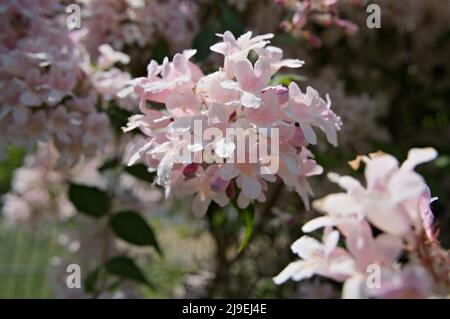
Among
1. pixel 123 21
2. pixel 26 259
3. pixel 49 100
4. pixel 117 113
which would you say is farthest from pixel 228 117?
pixel 26 259

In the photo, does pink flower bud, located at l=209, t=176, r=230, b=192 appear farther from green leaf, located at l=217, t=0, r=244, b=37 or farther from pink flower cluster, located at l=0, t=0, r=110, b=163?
green leaf, located at l=217, t=0, r=244, b=37

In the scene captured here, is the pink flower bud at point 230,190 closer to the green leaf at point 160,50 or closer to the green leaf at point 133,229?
the green leaf at point 133,229

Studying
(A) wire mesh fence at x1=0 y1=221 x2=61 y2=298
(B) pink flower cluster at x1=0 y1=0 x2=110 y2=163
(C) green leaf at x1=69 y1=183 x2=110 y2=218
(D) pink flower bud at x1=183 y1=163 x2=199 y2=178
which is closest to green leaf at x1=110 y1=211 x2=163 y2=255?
(C) green leaf at x1=69 y1=183 x2=110 y2=218

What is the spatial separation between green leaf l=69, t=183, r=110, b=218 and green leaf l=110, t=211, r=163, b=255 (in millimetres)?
27

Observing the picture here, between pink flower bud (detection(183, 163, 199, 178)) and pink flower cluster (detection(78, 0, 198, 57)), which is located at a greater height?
pink flower cluster (detection(78, 0, 198, 57))

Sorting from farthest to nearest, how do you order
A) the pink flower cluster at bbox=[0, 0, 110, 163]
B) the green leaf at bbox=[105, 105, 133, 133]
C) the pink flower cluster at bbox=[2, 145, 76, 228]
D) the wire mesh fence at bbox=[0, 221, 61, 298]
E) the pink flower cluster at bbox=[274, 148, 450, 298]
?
the wire mesh fence at bbox=[0, 221, 61, 298] < the pink flower cluster at bbox=[2, 145, 76, 228] < the green leaf at bbox=[105, 105, 133, 133] < the pink flower cluster at bbox=[0, 0, 110, 163] < the pink flower cluster at bbox=[274, 148, 450, 298]

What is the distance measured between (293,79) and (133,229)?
335mm

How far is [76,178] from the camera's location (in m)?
1.94

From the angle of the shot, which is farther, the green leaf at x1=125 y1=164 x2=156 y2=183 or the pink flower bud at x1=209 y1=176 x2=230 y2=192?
the green leaf at x1=125 y1=164 x2=156 y2=183

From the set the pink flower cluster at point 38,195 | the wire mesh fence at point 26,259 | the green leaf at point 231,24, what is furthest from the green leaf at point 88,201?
the wire mesh fence at point 26,259

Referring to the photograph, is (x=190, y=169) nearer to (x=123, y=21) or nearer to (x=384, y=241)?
(x=384, y=241)

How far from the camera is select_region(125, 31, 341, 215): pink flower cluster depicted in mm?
525

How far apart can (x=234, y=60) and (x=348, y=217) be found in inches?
8.5

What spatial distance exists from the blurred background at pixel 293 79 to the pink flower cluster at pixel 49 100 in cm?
Answer: 6
